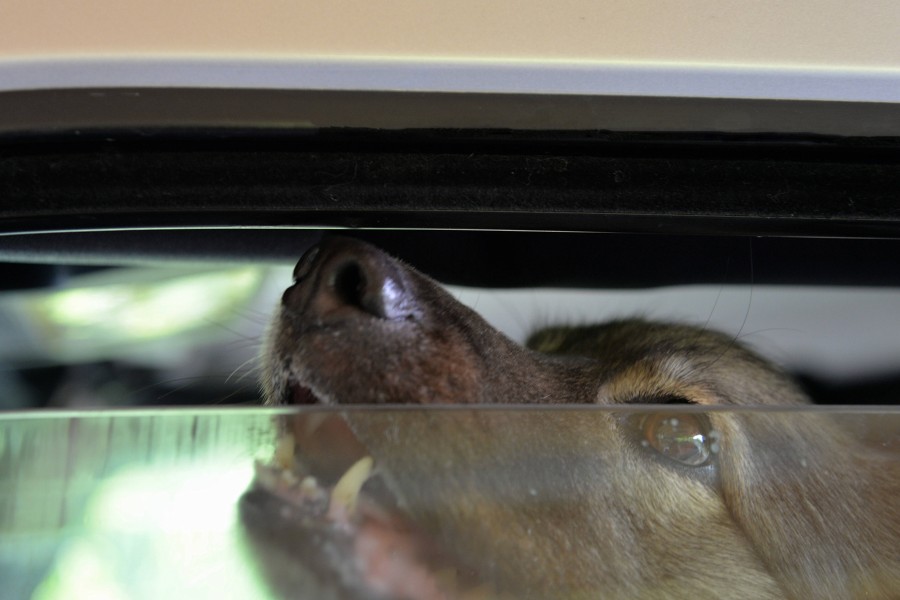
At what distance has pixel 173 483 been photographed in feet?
3.66

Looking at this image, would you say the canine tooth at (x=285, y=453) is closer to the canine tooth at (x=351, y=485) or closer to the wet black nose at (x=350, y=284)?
the canine tooth at (x=351, y=485)

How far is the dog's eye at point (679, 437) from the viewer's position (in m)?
1.29

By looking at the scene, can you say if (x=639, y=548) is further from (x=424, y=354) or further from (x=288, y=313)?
(x=288, y=313)

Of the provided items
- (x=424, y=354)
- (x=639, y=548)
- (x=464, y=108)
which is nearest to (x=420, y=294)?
(x=424, y=354)

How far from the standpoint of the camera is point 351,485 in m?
1.12

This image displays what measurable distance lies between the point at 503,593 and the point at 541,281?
0.86 metres

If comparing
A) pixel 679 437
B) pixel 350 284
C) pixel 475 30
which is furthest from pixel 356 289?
pixel 679 437

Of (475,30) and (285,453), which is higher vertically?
(475,30)

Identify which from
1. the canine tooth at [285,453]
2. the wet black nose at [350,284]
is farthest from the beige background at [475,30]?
the canine tooth at [285,453]

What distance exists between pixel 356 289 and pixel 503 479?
35 centimetres

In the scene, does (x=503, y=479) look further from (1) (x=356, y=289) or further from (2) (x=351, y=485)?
(1) (x=356, y=289)

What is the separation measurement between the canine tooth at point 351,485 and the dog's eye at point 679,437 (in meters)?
0.42

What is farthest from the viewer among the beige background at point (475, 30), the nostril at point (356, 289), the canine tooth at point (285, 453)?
the nostril at point (356, 289)

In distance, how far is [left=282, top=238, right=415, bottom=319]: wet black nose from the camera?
122 cm
